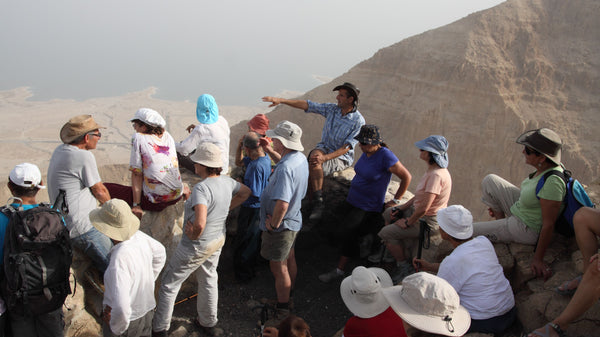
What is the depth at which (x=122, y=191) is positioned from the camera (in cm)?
446

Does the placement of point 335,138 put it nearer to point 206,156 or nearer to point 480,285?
point 206,156

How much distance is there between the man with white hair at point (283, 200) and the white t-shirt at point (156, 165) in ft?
3.46

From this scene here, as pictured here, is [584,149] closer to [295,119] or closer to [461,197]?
[461,197]

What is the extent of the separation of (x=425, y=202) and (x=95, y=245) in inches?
131

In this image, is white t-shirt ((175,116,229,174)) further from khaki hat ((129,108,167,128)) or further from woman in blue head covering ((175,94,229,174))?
khaki hat ((129,108,167,128))

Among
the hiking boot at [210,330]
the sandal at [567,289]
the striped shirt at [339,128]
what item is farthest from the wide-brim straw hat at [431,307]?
the striped shirt at [339,128]

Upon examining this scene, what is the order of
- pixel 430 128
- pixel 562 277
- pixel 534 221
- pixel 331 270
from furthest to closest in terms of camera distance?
pixel 430 128
pixel 331 270
pixel 534 221
pixel 562 277

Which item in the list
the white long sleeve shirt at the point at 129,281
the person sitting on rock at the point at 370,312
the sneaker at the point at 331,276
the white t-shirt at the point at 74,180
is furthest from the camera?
the sneaker at the point at 331,276

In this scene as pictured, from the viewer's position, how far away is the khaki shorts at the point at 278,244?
419 centimetres

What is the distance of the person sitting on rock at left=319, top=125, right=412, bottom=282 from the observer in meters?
4.67

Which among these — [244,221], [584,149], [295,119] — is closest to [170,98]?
[295,119]

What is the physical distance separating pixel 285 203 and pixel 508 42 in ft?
59.5

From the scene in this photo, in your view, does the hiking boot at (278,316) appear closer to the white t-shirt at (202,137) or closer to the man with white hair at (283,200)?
the man with white hair at (283,200)

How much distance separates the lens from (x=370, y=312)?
2.82 metres
